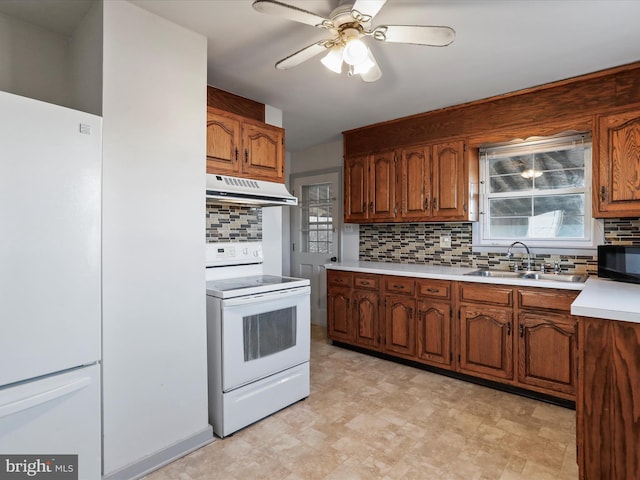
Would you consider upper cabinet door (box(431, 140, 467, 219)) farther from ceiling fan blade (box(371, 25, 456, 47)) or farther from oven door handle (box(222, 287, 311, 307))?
ceiling fan blade (box(371, 25, 456, 47))

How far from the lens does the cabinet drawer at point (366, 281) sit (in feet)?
11.5

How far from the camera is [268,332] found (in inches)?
95.4

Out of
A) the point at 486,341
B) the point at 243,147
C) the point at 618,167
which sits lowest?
the point at 486,341

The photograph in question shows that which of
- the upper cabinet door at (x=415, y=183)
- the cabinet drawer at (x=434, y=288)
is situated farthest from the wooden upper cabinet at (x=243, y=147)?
the cabinet drawer at (x=434, y=288)

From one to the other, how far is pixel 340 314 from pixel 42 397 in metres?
2.75

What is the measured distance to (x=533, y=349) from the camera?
2.64 meters

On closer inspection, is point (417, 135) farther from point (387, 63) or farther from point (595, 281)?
point (595, 281)

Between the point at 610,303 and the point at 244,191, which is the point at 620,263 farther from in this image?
the point at 244,191

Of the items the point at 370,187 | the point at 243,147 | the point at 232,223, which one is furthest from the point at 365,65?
the point at 370,187

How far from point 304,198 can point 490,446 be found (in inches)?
142

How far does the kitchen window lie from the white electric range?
202 centimetres

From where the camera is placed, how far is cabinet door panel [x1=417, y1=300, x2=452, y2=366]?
10.0 feet

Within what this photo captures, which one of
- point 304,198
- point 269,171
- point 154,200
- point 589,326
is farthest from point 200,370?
point 304,198

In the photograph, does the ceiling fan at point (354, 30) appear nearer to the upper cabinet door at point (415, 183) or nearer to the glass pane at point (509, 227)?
the upper cabinet door at point (415, 183)
